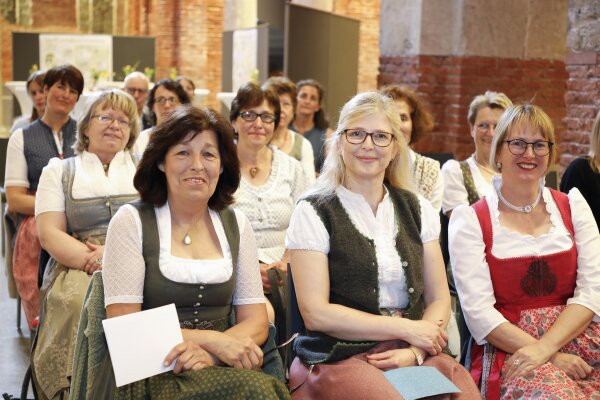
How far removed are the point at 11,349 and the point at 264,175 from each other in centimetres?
194

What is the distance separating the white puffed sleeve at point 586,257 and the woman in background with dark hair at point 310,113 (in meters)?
4.01

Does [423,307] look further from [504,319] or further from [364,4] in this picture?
[364,4]

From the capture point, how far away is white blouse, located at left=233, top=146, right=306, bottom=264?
4.82 m

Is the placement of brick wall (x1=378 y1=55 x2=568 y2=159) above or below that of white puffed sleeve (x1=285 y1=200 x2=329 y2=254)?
above

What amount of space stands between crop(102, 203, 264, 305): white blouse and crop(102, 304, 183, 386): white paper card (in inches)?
7.7

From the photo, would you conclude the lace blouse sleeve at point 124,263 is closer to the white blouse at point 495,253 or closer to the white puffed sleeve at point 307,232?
the white puffed sleeve at point 307,232

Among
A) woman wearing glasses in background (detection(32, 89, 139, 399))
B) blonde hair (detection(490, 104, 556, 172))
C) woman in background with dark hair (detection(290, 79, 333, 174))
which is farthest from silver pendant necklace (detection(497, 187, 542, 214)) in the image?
woman in background with dark hair (detection(290, 79, 333, 174))

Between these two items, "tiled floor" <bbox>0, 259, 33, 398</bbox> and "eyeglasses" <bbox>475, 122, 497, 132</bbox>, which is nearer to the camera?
"tiled floor" <bbox>0, 259, 33, 398</bbox>

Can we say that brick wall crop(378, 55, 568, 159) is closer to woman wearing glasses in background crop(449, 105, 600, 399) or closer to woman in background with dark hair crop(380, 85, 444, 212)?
woman in background with dark hair crop(380, 85, 444, 212)

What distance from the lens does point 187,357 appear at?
3.04 metres

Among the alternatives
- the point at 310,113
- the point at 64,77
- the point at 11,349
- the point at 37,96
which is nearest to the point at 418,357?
the point at 11,349

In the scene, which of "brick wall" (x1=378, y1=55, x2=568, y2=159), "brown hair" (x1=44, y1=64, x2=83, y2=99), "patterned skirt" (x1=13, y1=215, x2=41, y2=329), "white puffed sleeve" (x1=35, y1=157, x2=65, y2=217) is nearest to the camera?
"white puffed sleeve" (x1=35, y1=157, x2=65, y2=217)

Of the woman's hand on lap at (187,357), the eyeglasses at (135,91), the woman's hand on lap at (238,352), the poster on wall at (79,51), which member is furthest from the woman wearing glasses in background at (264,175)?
the poster on wall at (79,51)

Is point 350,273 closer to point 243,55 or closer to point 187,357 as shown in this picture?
point 187,357
